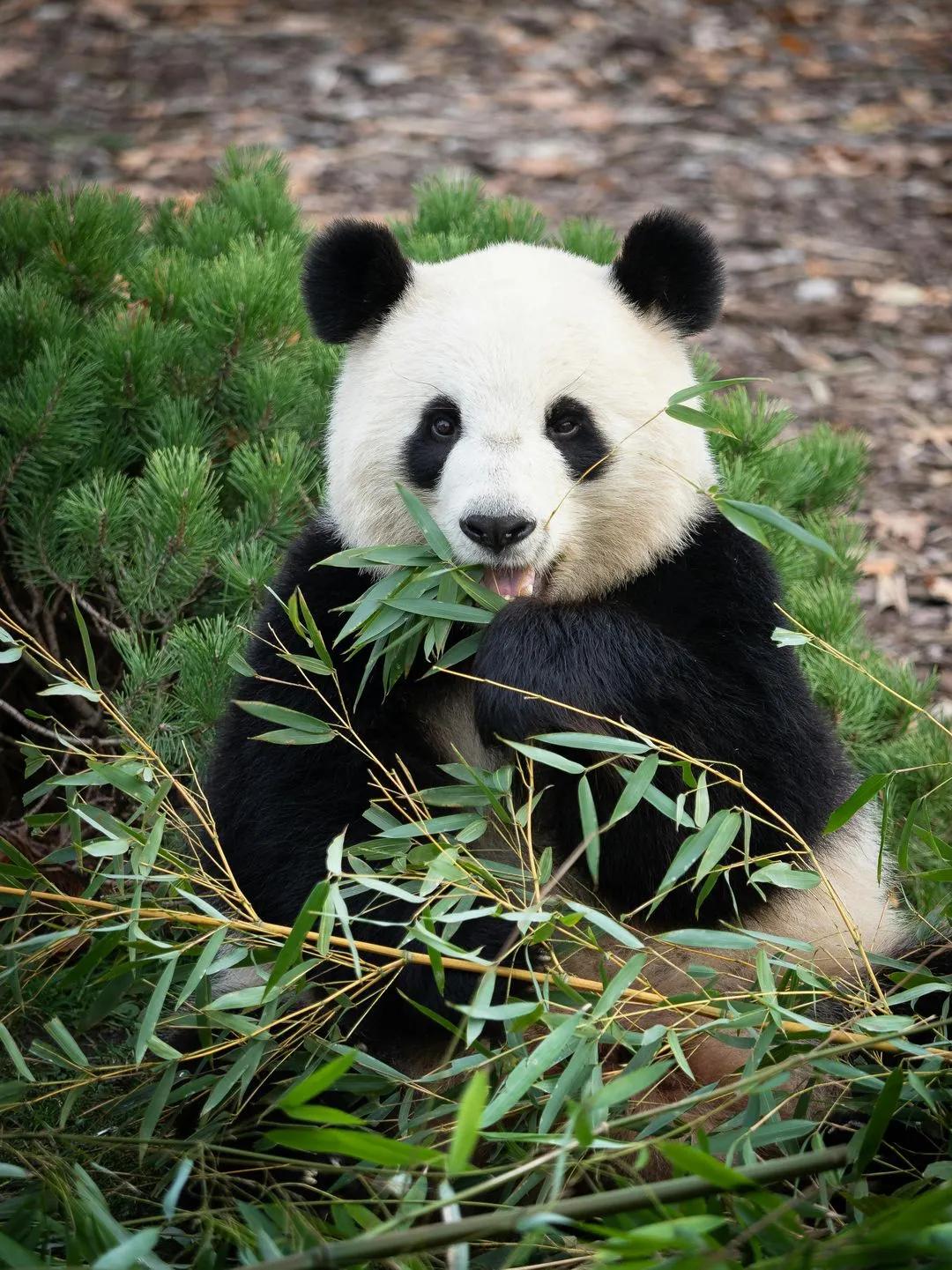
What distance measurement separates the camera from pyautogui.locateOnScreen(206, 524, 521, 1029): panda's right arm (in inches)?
84.1

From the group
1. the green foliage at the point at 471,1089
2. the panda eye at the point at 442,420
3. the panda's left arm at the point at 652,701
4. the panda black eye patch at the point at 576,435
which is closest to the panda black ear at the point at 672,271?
the panda black eye patch at the point at 576,435

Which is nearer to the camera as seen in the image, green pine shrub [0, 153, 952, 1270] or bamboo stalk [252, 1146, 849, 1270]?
bamboo stalk [252, 1146, 849, 1270]

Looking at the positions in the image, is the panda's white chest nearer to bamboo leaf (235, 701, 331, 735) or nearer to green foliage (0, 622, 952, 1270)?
green foliage (0, 622, 952, 1270)

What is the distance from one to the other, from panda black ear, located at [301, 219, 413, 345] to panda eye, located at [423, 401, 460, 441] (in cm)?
27

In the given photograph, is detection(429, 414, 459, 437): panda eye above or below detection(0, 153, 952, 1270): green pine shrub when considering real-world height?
above

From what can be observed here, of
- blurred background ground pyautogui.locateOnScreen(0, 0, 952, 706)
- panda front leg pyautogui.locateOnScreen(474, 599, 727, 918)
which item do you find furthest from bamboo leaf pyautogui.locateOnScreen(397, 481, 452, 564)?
blurred background ground pyautogui.locateOnScreen(0, 0, 952, 706)

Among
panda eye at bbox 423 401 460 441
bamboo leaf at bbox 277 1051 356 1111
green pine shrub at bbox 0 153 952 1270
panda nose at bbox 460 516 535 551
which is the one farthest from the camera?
panda eye at bbox 423 401 460 441

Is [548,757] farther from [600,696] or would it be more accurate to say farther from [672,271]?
[672,271]

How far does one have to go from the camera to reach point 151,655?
277 centimetres

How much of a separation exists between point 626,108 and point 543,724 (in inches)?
224

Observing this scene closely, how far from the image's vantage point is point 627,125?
22.2ft

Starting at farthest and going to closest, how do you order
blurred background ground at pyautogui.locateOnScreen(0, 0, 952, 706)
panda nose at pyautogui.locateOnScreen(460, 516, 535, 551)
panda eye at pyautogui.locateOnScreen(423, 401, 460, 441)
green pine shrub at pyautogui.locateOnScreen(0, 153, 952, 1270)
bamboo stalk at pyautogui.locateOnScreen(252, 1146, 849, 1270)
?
blurred background ground at pyautogui.locateOnScreen(0, 0, 952, 706), panda eye at pyautogui.locateOnScreen(423, 401, 460, 441), panda nose at pyautogui.locateOnScreen(460, 516, 535, 551), green pine shrub at pyautogui.locateOnScreen(0, 153, 952, 1270), bamboo stalk at pyautogui.locateOnScreen(252, 1146, 849, 1270)

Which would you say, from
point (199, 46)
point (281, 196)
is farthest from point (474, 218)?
point (199, 46)

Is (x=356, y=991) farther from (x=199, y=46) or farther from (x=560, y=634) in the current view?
(x=199, y=46)
